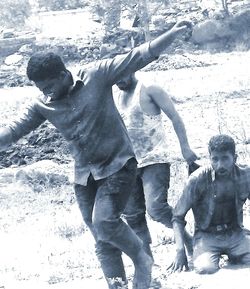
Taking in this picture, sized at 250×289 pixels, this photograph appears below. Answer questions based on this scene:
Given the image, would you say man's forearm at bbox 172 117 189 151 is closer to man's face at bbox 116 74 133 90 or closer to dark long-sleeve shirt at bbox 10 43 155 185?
man's face at bbox 116 74 133 90

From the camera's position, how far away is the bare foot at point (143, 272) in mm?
4395

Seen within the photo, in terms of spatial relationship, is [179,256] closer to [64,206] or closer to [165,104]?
[165,104]

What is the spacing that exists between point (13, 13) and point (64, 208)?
2923 cm

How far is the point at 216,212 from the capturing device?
4.99 metres

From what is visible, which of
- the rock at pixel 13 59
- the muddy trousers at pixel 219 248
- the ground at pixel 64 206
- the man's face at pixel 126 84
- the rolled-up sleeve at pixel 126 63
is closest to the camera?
the rolled-up sleeve at pixel 126 63

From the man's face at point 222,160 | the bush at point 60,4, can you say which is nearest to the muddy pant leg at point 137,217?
the man's face at point 222,160

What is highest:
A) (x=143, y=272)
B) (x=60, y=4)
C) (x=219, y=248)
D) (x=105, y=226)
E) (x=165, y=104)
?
(x=165, y=104)

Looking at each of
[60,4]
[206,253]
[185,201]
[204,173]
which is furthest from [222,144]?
[60,4]

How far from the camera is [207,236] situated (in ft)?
16.7

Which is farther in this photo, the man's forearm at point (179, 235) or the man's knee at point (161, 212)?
the man's knee at point (161, 212)

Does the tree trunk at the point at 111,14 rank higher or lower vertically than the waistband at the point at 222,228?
lower

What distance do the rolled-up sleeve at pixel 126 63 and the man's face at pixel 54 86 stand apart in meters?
0.24

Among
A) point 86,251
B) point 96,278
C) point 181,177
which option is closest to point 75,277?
point 96,278

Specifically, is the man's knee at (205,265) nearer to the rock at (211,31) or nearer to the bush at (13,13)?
the rock at (211,31)
